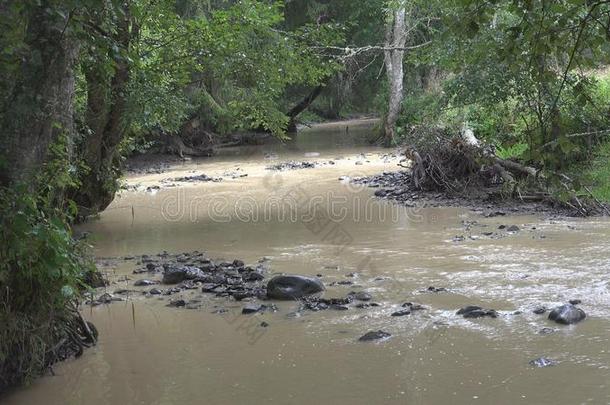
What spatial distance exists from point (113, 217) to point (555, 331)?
406 inches

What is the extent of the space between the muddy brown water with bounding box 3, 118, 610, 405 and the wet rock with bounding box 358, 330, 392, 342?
8cm

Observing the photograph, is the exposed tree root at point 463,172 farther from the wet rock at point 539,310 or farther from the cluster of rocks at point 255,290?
the wet rock at point 539,310

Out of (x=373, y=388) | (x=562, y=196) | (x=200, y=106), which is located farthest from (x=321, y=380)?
(x=200, y=106)

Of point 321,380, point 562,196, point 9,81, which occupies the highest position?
point 9,81

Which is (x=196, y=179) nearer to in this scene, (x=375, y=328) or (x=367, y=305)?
(x=367, y=305)

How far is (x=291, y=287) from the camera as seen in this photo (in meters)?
7.34

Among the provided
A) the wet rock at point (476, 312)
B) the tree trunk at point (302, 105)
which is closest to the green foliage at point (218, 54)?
the wet rock at point (476, 312)

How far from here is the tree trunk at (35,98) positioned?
4.89 metres

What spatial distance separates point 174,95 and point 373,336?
7205mm

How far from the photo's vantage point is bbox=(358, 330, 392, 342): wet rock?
5.84m

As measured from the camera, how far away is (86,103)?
11547 mm

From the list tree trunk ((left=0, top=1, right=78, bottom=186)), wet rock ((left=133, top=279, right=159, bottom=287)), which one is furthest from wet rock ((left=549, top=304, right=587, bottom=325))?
wet rock ((left=133, top=279, right=159, bottom=287))

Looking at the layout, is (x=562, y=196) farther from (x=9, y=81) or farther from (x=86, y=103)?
(x=86, y=103)

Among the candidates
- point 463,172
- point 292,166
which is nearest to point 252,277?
point 463,172
